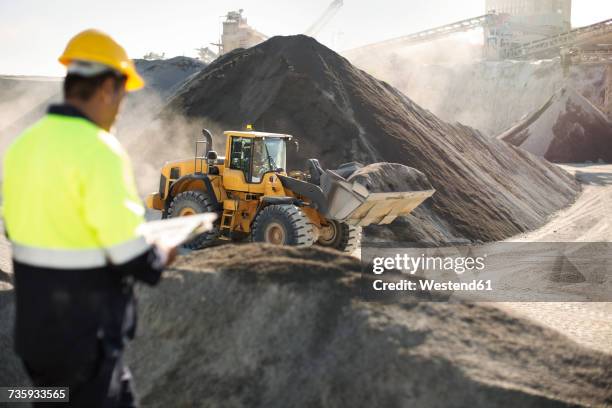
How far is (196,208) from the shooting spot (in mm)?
11758

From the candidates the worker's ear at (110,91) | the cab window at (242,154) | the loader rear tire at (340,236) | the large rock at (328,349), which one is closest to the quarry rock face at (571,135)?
the loader rear tire at (340,236)

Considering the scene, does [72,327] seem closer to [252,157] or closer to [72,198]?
[72,198]

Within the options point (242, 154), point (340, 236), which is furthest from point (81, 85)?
point (340, 236)

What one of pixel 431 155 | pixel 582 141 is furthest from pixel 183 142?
pixel 582 141

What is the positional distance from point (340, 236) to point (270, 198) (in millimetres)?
1368

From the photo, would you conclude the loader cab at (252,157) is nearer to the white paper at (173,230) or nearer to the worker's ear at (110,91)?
the white paper at (173,230)

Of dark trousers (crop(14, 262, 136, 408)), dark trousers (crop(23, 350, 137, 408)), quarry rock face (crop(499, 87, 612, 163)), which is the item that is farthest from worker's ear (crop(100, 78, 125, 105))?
quarry rock face (crop(499, 87, 612, 163))

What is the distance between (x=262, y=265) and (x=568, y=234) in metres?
13.3

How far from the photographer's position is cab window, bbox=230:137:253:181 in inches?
455

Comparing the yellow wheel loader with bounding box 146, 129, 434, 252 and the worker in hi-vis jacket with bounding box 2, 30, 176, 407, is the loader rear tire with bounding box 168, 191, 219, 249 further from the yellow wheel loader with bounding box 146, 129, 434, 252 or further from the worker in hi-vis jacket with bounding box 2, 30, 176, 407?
the worker in hi-vis jacket with bounding box 2, 30, 176, 407

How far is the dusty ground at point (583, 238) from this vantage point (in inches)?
336

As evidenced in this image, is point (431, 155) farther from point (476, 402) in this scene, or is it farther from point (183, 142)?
point (476, 402)

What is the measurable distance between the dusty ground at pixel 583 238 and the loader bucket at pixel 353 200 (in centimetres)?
259

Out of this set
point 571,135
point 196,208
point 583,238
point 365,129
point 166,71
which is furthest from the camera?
point 166,71
